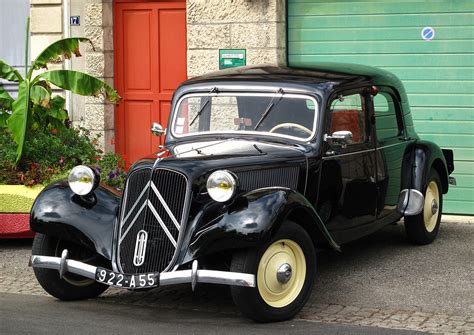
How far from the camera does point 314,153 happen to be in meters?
8.13

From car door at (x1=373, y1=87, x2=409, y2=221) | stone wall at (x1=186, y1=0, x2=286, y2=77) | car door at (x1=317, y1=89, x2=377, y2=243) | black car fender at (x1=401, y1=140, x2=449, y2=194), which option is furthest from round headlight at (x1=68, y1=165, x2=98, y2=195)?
stone wall at (x1=186, y1=0, x2=286, y2=77)

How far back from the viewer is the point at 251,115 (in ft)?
27.8

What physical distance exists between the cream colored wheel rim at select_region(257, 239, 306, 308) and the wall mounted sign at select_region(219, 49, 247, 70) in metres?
5.45

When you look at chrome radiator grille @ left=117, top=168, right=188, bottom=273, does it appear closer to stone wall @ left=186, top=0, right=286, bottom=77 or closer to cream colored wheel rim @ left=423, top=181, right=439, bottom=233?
cream colored wheel rim @ left=423, top=181, right=439, bottom=233

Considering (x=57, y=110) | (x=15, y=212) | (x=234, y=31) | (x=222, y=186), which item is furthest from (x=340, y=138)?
(x=234, y=31)

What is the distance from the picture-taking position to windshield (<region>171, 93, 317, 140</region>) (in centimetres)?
834

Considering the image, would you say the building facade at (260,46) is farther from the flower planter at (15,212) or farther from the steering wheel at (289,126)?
the flower planter at (15,212)

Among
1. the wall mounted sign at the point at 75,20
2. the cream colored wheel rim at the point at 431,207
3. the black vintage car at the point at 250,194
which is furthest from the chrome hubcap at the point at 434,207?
the wall mounted sign at the point at 75,20

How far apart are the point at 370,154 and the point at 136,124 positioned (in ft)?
16.2

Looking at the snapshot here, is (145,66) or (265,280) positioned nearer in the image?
(265,280)

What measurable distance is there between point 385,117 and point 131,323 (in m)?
3.50

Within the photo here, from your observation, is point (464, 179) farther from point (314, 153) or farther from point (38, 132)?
point (38, 132)

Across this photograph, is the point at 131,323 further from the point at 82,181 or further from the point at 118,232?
the point at 82,181

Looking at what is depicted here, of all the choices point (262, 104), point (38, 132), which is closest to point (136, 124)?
point (38, 132)
